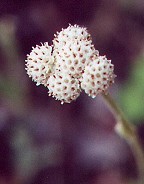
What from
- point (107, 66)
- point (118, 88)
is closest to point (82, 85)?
point (107, 66)

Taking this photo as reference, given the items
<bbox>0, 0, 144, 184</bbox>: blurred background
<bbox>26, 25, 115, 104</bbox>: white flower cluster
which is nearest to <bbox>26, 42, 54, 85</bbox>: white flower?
<bbox>26, 25, 115, 104</bbox>: white flower cluster

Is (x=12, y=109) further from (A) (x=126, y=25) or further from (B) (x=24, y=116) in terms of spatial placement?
(A) (x=126, y=25)

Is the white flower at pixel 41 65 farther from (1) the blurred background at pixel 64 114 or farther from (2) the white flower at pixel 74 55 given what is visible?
(1) the blurred background at pixel 64 114

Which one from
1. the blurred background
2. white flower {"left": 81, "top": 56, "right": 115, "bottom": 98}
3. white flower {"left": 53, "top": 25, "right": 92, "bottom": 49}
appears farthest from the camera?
the blurred background

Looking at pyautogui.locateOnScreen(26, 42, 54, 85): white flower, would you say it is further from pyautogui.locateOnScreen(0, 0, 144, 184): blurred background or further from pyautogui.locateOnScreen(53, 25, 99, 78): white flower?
pyautogui.locateOnScreen(0, 0, 144, 184): blurred background

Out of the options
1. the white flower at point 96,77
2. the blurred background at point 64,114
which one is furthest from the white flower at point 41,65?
the blurred background at point 64,114

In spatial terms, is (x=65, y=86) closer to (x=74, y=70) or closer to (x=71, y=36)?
(x=74, y=70)
